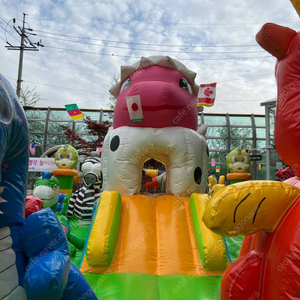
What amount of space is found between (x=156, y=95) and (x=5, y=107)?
273cm

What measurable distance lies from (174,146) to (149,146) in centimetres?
29

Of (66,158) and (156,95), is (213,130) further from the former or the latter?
(156,95)

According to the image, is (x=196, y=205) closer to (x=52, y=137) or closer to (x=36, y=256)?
(x=36, y=256)

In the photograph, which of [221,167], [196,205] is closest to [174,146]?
[196,205]

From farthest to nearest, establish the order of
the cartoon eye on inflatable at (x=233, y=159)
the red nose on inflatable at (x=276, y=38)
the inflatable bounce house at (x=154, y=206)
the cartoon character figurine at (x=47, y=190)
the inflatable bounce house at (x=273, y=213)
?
the cartoon eye on inflatable at (x=233, y=159) → the cartoon character figurine at (x=47, y=190) → the inflatable bounce house at (x=154, y=206) → the red nose on inflatable at (x=276, y=38) → the inflatable bounce house at (x=273, y=213)

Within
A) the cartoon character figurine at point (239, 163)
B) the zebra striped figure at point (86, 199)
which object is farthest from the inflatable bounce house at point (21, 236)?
the cartoon character figurine at point (239, 163)

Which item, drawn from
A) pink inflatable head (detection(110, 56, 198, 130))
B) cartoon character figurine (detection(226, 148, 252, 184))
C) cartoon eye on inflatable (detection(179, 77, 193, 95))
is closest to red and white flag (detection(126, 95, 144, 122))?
pink inflatable head (detection(110, 56, 198, 130))

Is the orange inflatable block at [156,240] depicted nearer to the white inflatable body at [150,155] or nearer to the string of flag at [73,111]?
the white inflatable body at [150,155]

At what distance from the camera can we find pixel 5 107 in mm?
959

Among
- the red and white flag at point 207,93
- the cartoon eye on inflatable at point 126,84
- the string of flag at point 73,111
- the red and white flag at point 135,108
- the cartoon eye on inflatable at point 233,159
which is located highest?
the red and white flag at point 207,93

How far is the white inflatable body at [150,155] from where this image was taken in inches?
138

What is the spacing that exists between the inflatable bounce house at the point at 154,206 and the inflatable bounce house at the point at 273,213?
1205 mm

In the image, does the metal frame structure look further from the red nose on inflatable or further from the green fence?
the red nose on inflatable

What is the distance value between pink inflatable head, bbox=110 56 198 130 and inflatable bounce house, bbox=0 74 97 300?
254cm
